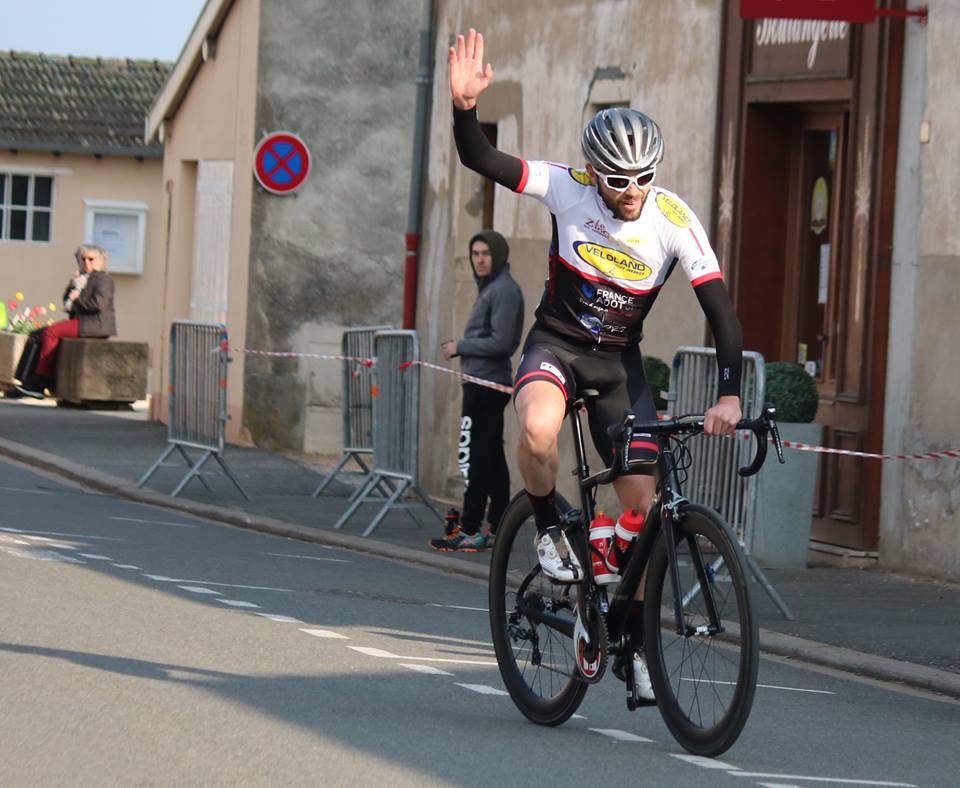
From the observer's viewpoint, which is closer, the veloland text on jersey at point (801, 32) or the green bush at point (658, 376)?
the green bush at point (658, 376)

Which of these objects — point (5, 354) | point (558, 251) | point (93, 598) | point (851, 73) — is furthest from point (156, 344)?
point (558, 251)

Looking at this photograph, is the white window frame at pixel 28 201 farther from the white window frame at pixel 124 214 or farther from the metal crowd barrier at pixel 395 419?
the metal crowd barrier at pixel 395 419

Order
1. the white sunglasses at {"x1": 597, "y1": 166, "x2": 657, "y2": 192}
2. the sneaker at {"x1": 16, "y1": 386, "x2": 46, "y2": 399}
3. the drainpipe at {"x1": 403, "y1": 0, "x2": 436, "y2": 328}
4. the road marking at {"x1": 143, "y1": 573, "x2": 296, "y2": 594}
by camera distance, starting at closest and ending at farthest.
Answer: the white sunglasses at {"x1": 597, "y1": 166, "x2": 657, "y2": 192}
the road marking at {"x1": 143, "y1": 573, "x2": 296, "y2": 594}
the drainpipe at {"x1": 403, "y1": 0, "x2": 436, "y2": 328}
the sneaker at {"x1": 16, "y1": 386, "x2": 46, "y2": 399}

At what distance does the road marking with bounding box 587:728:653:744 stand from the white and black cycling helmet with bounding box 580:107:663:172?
6.16 feet

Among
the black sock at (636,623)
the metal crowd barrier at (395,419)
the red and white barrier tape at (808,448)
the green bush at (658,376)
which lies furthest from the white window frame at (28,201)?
the black sock at (636,623)

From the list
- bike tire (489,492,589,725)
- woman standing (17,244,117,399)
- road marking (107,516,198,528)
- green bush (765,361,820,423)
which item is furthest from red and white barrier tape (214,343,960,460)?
woman standing (17,244,117,399)

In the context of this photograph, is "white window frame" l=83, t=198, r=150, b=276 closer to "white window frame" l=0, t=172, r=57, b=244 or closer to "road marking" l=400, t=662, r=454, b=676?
"white window frame" l=0, t=172, r=57, b=244

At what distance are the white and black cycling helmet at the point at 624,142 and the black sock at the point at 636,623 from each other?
1.40 m

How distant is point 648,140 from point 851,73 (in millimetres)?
7294

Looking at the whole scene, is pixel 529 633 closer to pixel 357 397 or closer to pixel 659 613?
pixel 659 613

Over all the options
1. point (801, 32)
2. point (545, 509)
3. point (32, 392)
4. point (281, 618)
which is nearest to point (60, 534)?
point (281, 618)

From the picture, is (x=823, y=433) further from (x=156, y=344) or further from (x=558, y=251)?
(x=156, y=344)

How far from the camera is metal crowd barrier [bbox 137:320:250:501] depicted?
16.1 metres

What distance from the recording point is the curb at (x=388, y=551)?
9391 millimetres
